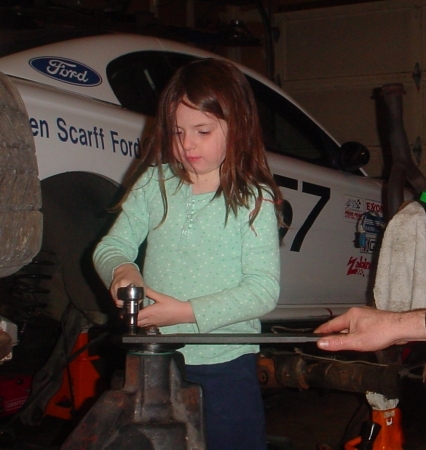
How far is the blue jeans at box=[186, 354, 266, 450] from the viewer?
1.65 m

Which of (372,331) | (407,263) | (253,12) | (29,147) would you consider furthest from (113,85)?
(253,12)

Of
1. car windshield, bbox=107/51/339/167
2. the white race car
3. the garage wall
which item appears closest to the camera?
the white race car

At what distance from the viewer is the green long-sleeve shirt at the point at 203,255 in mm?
1604

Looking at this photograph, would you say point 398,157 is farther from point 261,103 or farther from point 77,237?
point 77,237

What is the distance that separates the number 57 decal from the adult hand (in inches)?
75.0

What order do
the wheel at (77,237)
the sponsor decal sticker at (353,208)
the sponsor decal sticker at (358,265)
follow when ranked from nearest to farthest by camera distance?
the wheel at (77,237) < the sponsor decal sticker at (353,208) < the sponsor decal sticker at (358,265)

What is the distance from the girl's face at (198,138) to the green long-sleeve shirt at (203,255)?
94 millimetres

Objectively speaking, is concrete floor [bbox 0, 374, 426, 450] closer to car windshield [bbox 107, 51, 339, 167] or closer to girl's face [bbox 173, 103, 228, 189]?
car windshield [bbox 107, 51, 339, 167]

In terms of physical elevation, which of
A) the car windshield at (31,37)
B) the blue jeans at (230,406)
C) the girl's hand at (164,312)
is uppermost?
the car windshield at (31,37)

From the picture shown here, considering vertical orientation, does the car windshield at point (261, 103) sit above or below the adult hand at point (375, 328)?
above

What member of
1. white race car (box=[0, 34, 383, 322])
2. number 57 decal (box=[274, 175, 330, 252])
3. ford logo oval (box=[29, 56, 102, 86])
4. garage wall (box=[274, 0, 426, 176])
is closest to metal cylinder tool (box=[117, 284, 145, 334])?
white race car (box=[0, 34, 383, 322])

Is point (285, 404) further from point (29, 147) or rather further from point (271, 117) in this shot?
point (29, 147)

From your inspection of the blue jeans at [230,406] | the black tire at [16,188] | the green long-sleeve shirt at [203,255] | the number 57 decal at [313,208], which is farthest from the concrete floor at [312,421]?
the black tire at [16,188]

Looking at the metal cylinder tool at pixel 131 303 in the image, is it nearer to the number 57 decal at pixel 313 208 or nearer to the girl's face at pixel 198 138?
the girl's face at pixel 198 138
